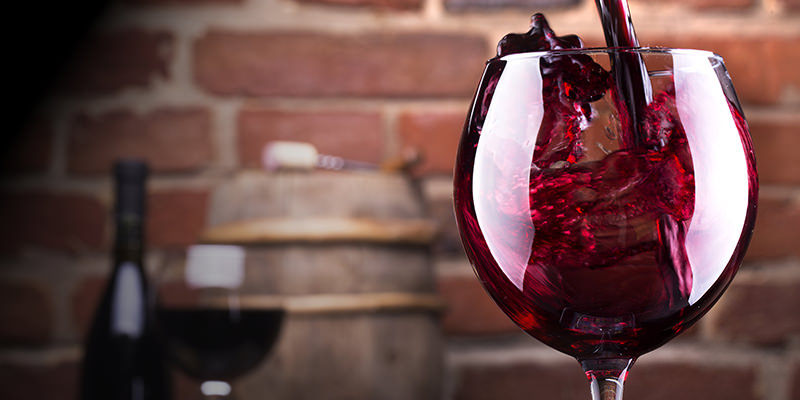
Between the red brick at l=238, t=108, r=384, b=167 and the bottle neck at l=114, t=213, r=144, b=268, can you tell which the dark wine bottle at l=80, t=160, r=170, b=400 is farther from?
the red brick at l=238, t=108, r=384, b=167

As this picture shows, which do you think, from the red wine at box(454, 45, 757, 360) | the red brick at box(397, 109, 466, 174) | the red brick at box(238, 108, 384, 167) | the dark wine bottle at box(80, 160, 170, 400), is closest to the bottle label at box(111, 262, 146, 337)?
the dark wine bottle at box(80, 160, 170, 400)

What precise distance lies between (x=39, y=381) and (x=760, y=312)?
82 centimetres

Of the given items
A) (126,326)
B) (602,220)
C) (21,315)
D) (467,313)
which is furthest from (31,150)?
(602,220)

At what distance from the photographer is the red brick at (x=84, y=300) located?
2.98 feet

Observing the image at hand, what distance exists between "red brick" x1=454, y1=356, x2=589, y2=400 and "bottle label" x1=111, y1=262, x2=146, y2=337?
373mm

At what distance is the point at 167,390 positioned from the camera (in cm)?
74

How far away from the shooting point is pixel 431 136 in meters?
0.93

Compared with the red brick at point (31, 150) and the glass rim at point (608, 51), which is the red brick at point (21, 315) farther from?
the glass rim at point (608, 51)

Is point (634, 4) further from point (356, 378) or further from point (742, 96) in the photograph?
point (356, 378)

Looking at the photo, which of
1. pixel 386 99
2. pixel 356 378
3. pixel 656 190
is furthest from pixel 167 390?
pixel 656 190

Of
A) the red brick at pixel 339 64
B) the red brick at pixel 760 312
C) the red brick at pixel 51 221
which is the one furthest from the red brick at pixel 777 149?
the red brick at pixel 51 221

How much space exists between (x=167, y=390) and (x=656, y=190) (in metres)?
0.52

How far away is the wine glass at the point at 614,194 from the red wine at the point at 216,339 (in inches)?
12.1

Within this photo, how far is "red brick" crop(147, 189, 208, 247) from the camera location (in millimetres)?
915
